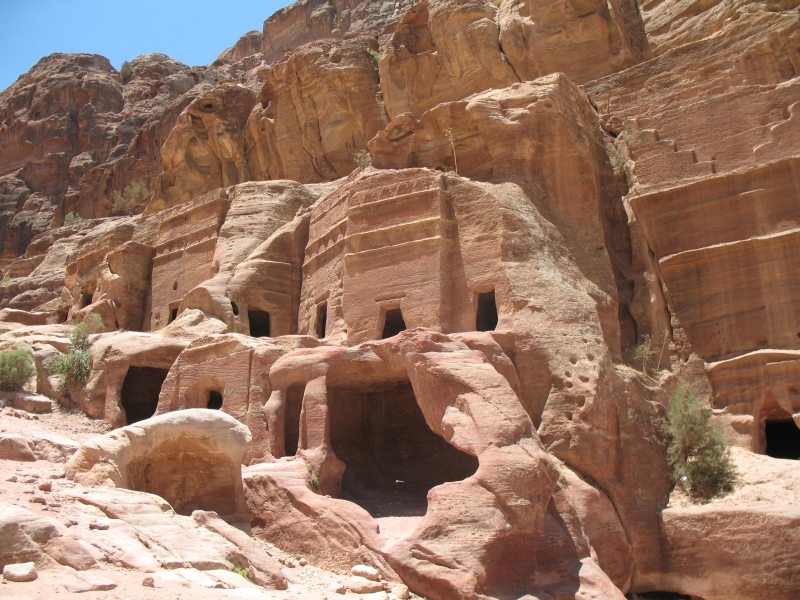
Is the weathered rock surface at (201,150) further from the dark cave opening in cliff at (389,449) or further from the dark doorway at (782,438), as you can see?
the dark doorway at (782,438)

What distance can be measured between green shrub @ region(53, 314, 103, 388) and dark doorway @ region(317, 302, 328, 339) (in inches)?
259

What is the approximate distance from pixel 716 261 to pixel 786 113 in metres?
4.66

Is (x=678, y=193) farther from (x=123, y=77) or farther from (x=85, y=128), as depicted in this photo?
(x=123, y=77)

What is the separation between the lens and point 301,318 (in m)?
25.1

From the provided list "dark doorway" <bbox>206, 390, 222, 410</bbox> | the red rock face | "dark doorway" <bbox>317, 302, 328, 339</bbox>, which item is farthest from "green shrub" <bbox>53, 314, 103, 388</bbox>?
"dark doorway" <bbox>317, 302, 328, 339</bbox>

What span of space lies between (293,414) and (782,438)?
511 inches

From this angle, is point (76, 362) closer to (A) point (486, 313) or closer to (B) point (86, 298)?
(A) point (486, 313)

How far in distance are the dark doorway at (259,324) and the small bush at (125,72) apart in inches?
1606

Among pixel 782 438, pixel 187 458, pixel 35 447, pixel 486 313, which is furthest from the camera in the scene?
pixel 782 438

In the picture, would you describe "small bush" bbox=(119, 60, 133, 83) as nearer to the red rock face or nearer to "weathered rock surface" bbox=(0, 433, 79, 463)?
the red rock face

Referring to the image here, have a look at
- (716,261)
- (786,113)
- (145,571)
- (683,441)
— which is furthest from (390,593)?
(786,113)

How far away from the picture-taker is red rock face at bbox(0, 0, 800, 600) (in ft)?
45.6

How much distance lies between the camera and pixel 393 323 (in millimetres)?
21969

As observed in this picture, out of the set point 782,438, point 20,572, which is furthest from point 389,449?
point 20,572
